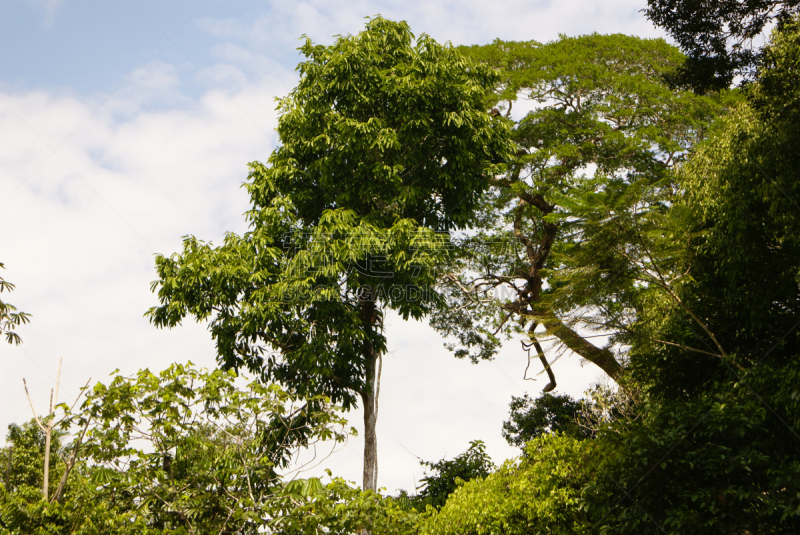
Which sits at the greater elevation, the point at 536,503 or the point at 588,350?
the point at 588,350

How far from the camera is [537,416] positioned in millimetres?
15742

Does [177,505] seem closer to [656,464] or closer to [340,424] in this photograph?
[340,424]

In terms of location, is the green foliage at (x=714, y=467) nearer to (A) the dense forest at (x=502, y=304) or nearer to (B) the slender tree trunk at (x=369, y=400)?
(A) the dense forest at (x=502, y=304)

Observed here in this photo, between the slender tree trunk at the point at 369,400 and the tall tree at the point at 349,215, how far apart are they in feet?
0.07

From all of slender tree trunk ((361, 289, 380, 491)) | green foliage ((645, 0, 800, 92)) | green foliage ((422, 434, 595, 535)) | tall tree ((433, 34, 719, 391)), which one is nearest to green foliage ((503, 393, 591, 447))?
tall tree ((433, 34, 719, 391))

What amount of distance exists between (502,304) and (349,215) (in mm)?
6073

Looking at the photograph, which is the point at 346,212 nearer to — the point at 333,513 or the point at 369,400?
the point at 369,400

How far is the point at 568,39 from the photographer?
54.5ft

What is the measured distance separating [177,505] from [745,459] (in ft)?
18.8

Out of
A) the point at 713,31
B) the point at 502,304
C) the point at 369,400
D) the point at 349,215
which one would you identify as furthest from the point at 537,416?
the point at 713,31

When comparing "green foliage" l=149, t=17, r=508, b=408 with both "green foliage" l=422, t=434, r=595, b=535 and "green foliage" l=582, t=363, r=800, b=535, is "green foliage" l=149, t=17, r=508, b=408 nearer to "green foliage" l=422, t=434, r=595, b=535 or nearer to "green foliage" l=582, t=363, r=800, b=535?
"green foliage" l=422, t=434, r=595, b=535

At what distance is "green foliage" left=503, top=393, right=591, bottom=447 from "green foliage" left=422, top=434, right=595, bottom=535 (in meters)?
7.13

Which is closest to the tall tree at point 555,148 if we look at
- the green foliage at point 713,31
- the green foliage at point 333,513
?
the green foliage at point 713,31

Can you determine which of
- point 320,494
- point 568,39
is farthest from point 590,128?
point 320,494
